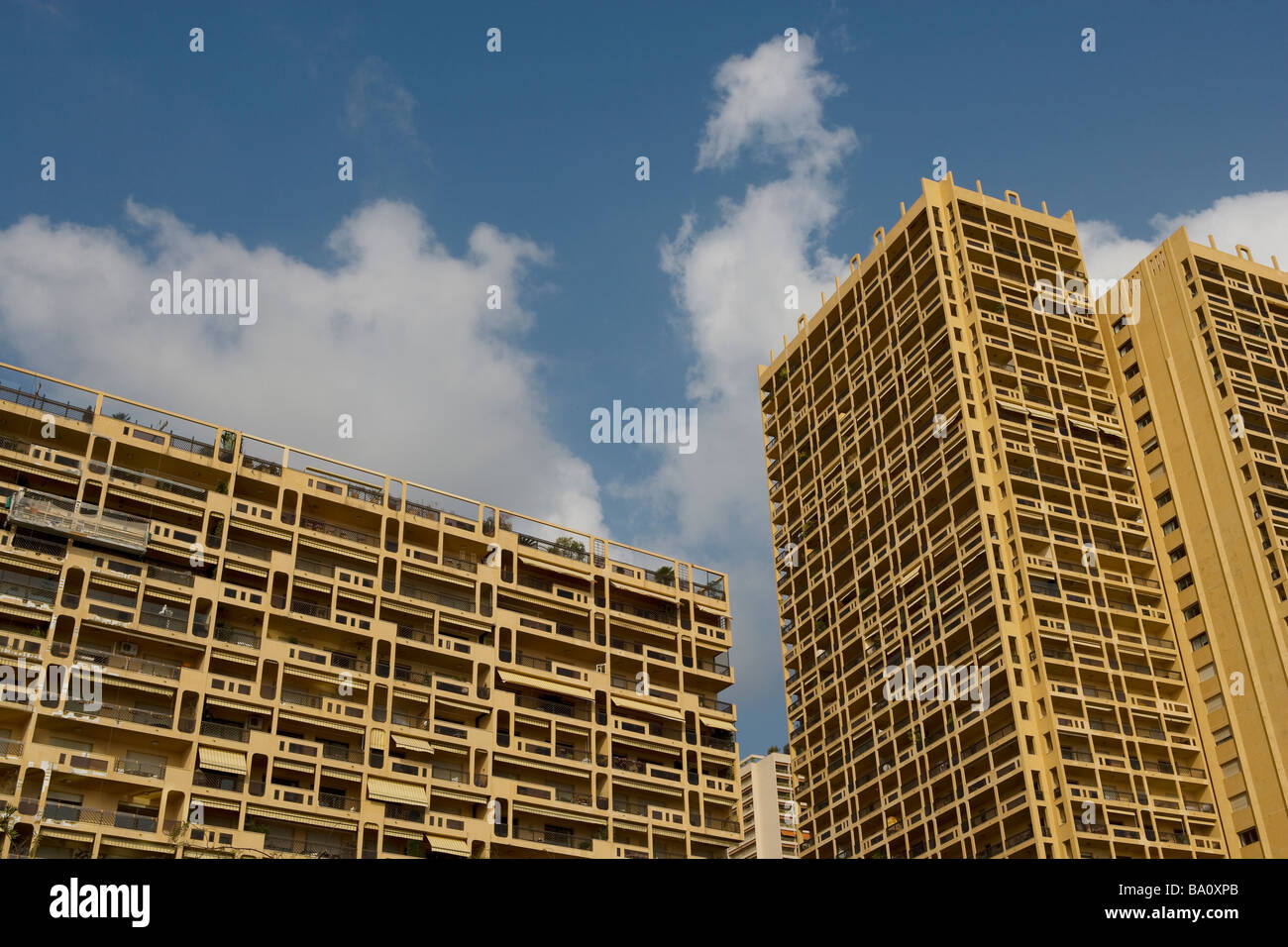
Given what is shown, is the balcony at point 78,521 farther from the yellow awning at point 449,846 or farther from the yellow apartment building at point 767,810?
the yellow apartment building at point 767,810

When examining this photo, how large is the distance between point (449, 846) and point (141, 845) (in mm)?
14167

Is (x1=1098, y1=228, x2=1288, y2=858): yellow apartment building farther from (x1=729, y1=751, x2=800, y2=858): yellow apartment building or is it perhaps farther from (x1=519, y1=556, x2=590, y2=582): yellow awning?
(x1=729, y1=751, x2=800, y2=858): yellow apartment building

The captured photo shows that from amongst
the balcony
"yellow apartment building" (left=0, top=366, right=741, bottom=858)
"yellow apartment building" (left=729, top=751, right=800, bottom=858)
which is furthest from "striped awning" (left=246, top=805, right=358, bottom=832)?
"yellow apartment building" (left=729, top=751, right=800, bottom=858)

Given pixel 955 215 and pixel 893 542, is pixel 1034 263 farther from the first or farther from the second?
pixel 893 542

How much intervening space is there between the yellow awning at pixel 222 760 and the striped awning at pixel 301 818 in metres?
1.79

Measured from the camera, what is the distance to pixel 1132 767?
2756 inches

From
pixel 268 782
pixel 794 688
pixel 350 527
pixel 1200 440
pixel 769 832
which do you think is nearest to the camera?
pixel 268 782

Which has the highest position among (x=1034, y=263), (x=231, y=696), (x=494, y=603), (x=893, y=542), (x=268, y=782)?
(x=1034, y=263)

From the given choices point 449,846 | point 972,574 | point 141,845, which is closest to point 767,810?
point 972,574

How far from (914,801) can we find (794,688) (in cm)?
1532

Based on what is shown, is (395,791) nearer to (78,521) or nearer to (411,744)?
(411,744)

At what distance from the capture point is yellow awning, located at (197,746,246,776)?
2375 inches
